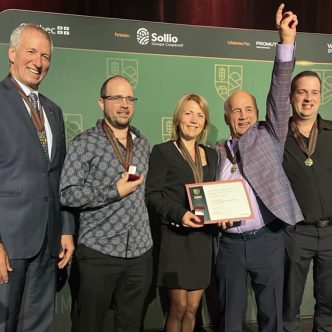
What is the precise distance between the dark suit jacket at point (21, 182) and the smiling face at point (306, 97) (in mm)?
1409

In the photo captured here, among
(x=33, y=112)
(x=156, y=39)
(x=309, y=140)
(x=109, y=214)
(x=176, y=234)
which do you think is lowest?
(x=176, y=234)

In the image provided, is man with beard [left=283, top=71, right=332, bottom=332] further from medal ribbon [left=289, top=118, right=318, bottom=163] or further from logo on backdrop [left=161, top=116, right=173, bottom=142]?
logo on backdrop [left=161, top=116, right=173, bottom=142]

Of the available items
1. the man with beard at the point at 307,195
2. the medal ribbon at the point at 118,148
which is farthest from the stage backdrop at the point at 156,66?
the man with beard at the point at 307,195

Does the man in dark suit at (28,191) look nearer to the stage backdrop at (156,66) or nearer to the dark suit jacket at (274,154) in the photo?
the stage backdrop at (156,66)

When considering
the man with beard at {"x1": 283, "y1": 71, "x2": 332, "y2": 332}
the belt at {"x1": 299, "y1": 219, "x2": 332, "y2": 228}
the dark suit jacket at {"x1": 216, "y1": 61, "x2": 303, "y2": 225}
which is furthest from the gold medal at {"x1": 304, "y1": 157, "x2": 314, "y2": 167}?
the belt at {"x1": 299, "y1": 219, "x2": 332, "y2": 228}

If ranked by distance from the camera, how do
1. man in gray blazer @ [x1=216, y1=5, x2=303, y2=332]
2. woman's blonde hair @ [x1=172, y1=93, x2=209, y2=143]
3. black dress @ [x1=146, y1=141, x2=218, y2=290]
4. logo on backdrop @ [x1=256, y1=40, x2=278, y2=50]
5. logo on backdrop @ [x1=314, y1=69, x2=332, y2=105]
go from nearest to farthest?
man in gray blazer @ [x1=216, y1=5, x2=303, y2=332] → black dress @ [x1=146, y1=141, x2=218, y2=290] → woman's blonde hair @ [x1=172, y1=93, x2=209, y2=143] → logo on backdrop @ [x1=256, y1=40, x2=278, y2=50] → logo on backdrop @ [x1=314, y1=69, x2=332, y2=105]

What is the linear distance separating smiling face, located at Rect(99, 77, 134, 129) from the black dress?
1.01ft

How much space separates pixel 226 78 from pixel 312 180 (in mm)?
1197

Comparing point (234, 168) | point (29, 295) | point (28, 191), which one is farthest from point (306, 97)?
point (29, 295)

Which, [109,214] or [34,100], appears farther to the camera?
[109,214]

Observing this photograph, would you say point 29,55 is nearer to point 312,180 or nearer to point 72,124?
point 72,124

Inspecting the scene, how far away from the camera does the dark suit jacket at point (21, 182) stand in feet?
6.85

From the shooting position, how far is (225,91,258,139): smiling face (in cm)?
270

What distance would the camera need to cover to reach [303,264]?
2621 mm
